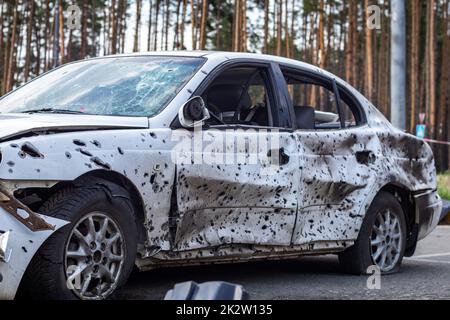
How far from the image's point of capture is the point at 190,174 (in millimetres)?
5336

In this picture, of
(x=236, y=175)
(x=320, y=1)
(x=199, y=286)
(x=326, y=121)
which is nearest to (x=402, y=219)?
(x=326, y=121)

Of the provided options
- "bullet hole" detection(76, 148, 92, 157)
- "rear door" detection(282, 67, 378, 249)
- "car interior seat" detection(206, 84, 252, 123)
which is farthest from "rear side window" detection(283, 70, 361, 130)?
"bullet hole" detection(76, 148, 92, 157)

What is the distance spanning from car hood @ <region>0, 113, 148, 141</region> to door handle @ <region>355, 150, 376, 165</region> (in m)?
2.13

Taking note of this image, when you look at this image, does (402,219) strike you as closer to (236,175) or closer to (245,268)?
(245,268)

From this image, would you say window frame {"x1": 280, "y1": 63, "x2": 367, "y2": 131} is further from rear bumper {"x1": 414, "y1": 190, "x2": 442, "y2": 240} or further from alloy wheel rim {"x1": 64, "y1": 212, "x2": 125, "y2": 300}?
alloy wheel rim {"x1": 64, "y1": 212, "x2": 125, "y2": 300}

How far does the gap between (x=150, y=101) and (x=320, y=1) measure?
38.9m

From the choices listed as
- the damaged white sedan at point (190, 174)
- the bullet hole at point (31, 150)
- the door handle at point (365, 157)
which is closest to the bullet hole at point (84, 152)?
the damaged white sedan at point (190, 174)

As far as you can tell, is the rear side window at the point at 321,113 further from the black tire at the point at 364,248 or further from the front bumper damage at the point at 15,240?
the front bumper damage at the point at 15,240

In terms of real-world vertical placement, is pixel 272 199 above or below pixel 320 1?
below

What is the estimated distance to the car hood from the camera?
4.60 m

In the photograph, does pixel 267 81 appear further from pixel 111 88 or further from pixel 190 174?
pixel 190 174

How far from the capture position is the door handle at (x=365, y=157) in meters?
6.86

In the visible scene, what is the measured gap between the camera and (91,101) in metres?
5.64
